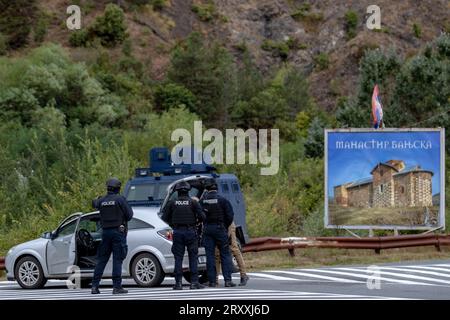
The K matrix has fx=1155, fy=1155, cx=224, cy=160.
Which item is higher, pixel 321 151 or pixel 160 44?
pixel 160 44

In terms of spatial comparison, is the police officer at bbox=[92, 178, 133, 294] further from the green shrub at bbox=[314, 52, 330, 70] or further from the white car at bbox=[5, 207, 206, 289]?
the green shrub at bbox=[314, 52, 330, 70]

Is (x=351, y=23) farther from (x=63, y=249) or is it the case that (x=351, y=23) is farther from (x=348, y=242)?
(x=63, y=249)

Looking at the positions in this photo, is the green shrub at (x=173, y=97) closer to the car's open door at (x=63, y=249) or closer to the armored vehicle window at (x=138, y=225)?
the car's open door at (x=63, y=249)

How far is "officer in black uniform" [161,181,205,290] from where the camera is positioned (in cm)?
1909

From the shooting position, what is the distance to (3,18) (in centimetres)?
10338

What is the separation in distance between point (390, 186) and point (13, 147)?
111 ft

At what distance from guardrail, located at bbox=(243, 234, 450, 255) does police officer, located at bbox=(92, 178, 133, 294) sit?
34.2ft

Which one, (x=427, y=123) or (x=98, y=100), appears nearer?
(x=427, y=123)

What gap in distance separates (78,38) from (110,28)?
3510 mm

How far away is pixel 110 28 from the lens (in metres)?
109

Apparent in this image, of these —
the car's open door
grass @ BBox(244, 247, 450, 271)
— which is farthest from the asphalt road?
grass @ BBox(244, 247, 450, 271)

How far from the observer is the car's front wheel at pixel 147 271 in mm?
20406
